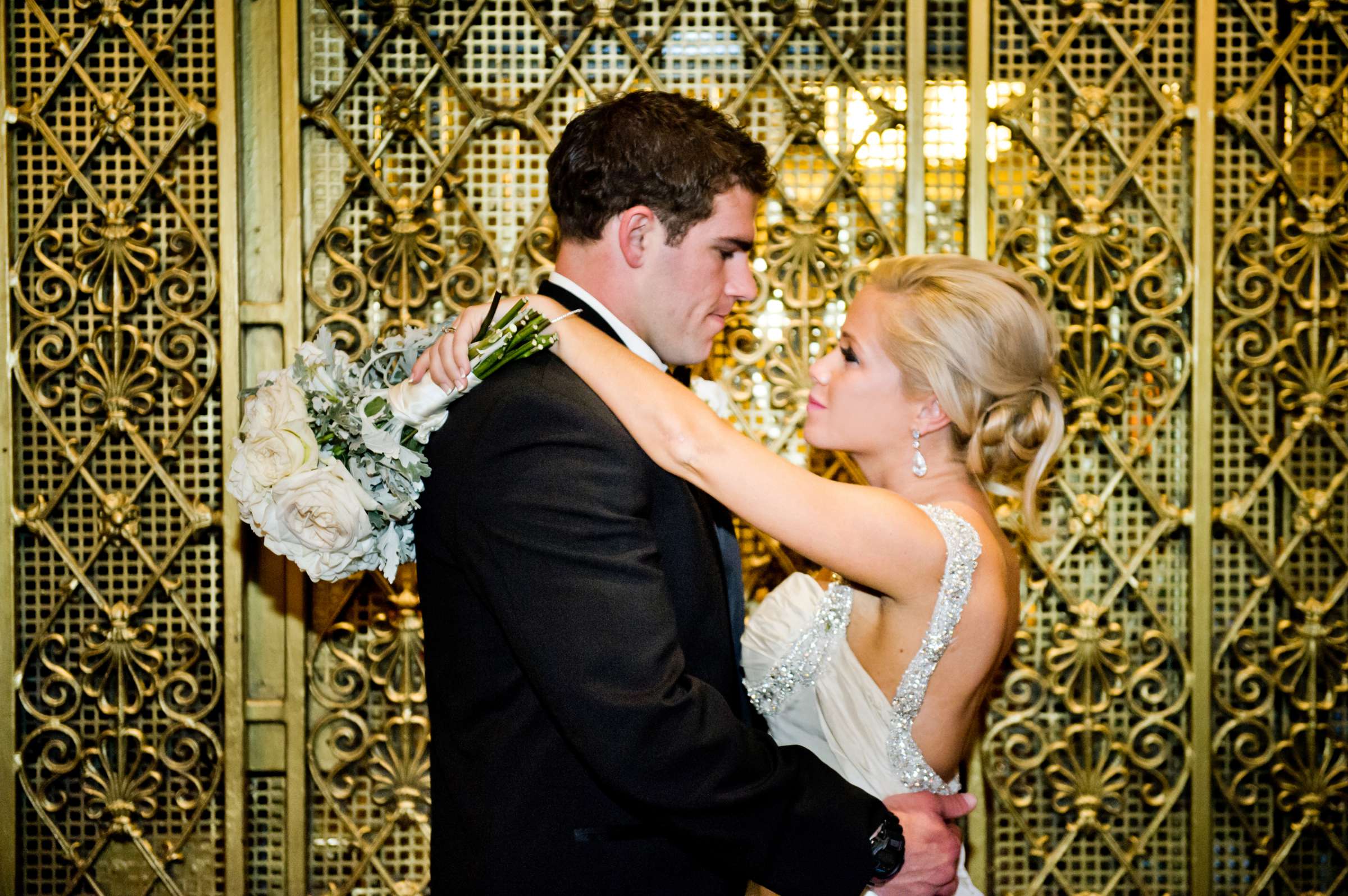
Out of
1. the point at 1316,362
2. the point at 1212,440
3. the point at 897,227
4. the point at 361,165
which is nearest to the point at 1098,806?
the point at 1212,440

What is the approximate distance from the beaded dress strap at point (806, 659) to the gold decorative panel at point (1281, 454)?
4.85 ft

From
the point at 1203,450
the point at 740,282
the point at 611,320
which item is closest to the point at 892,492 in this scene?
the point at 740,282

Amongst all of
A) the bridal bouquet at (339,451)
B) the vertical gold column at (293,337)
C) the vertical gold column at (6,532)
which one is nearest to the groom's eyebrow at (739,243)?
the bridal bouquet at (339,451)

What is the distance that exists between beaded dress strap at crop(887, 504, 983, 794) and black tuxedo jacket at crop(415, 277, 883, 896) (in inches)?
9.2

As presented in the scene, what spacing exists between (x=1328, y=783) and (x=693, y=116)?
8.55 ft

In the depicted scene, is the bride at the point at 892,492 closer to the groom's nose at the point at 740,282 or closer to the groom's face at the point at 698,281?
the groom's face at the point at 698,281

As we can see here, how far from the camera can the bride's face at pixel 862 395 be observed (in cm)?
214

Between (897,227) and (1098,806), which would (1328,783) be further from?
(897,227)

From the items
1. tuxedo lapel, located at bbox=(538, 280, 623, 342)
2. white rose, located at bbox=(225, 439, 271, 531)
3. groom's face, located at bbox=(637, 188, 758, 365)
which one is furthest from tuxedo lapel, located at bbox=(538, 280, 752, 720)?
white rose, located at bbox=(225, 439, 271, 531)

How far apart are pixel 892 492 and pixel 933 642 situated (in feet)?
1.00

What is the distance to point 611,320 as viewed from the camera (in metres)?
1.93

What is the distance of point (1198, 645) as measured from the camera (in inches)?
116

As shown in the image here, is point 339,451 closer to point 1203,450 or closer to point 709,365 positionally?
point 709,365

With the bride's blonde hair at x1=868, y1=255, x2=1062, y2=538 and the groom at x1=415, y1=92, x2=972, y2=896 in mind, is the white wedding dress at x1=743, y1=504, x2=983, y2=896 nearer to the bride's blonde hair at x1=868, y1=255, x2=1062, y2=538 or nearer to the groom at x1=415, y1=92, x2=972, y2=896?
the groom at x1=415, y1=92, x2=972, y2=896
